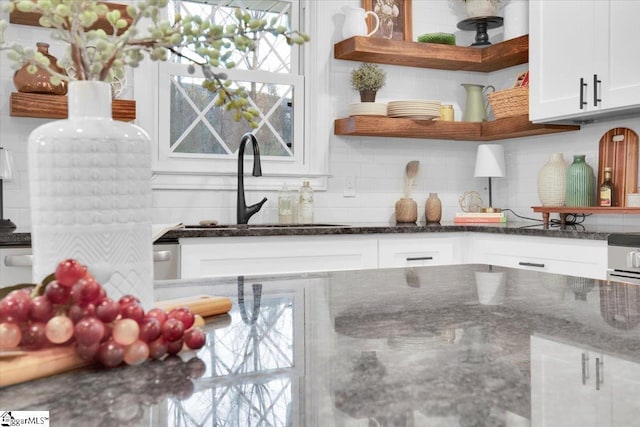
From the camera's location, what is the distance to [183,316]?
0.85m

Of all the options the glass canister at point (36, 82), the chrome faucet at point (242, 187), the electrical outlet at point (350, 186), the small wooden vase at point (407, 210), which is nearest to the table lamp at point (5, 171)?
the glass canister at point (36, 82)

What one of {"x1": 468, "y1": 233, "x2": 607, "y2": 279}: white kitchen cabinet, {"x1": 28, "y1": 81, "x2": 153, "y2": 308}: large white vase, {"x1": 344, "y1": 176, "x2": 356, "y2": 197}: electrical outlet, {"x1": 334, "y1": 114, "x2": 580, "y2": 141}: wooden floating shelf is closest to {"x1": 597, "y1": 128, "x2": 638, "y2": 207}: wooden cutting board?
{"x1": 334, "y1": 114, "x2": 580, "y2": 141}: wooden floating shelf

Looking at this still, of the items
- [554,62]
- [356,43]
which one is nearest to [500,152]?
[554,62]

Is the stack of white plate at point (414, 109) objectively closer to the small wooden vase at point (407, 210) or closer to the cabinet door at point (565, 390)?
the small wooden vase at point (407, 210)

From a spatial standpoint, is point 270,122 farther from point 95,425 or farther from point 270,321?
point 95,425

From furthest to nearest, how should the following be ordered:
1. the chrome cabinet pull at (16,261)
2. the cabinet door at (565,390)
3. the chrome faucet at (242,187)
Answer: the chrome faucet at (242,187) < the chrome cabinet pull at (16,261) < the cabinet door at (565,390)

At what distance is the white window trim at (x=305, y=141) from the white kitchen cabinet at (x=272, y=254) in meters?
0.76

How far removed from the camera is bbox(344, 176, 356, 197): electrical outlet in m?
4.20

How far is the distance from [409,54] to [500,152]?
870 mm

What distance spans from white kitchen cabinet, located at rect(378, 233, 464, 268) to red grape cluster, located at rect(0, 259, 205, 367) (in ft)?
8.89

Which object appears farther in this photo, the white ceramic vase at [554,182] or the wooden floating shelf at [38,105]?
the white ceramic vase at [554,182]

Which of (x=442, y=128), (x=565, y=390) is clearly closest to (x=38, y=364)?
(x=565, y=390)

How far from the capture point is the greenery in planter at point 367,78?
13.3 ft

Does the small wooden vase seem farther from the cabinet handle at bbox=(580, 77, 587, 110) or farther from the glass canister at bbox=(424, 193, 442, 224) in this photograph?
the cabinet handle at bbox=(580, 77, 587, 110)
